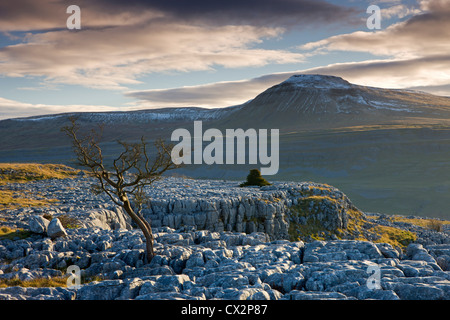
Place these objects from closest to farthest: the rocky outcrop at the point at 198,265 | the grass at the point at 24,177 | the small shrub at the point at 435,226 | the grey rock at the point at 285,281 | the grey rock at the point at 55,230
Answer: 1. the rocky outcrop at the point at 198,265
2. the grey rock at the point at 285,281
3. the grey rock at the point at 55,230
4. the grass at the point at 24,177
5. the small shrub at the point at 435,226

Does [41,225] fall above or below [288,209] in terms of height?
above

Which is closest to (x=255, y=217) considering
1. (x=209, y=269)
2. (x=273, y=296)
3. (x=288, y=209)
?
(x=288, y=209)

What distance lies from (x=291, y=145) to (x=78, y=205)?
145m

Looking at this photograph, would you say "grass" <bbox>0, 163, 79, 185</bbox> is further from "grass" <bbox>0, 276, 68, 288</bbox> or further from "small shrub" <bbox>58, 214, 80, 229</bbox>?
"grass" <bbox>0, 276, 68, 288</bbox>

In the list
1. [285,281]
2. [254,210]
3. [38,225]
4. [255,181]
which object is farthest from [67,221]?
[255,181]

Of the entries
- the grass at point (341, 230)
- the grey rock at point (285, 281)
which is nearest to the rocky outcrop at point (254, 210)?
the grass at point (341, 230)

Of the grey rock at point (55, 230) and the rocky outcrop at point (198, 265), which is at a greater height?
the grey rock at point (55, 230)

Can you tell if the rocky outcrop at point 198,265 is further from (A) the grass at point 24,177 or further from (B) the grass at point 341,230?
(B) the grass at point 341,230

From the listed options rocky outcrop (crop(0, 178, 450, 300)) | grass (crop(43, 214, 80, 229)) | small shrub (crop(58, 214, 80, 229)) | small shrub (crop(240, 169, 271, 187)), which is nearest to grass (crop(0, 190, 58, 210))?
rocky outcrop (crop(0, 178, 450, 300))

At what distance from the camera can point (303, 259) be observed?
21.9m

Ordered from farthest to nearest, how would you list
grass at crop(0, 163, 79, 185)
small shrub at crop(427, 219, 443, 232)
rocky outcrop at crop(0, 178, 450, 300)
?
small shrub at crop(427, 219, 443, 232), grass at crop(0, 163, 79, 185), rocky outcrop at crop(0, 178, 450, 300)

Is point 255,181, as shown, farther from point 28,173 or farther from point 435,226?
point 28,173

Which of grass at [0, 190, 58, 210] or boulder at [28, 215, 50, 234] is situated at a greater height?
boulder at [28, 215, 50, 234]

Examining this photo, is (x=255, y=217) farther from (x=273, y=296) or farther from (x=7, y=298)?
(x=7, y=298)
